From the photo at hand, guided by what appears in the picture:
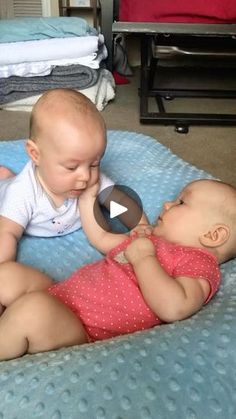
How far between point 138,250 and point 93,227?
0.70 ft

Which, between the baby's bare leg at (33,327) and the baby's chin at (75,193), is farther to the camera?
the baby's chin at (75,193)

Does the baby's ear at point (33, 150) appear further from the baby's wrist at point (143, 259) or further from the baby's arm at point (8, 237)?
the baby's wrist at point (143, 259)

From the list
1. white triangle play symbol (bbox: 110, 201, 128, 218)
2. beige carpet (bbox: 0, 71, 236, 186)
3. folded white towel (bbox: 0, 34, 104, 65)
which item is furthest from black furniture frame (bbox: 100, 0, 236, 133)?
white triangle play symbol (bbox: 110, 201, 128, 218)

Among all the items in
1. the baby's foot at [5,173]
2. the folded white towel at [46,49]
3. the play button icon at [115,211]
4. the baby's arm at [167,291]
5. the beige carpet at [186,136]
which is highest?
the baby's arm at [167,291]

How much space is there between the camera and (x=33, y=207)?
2.99 ft

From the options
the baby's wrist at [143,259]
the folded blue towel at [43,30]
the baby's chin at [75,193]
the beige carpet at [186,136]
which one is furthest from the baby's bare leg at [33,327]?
the folded blue towel at [43,30]

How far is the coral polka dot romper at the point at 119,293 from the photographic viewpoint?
74 cm

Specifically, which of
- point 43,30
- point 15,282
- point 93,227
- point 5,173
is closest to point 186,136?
point 43,30

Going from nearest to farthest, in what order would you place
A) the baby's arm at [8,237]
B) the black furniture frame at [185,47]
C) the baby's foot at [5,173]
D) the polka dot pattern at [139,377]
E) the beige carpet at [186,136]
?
the polka dot pattern at [139,377] → the baby's arm at [8,237] → the baby's foot at [5,173] → the beige carpet at [186,136] → the black furniture frame at [185,47]

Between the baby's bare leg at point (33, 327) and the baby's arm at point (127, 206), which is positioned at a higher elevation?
the baby's bare leg at point (33, 327)

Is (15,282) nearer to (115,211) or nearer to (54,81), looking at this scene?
(115,211)

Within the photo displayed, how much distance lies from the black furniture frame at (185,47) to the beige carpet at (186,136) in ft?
0.13

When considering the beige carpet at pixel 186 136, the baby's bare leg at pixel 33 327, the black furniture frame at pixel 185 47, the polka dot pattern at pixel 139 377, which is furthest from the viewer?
the black furniture frame at pixel 185 47

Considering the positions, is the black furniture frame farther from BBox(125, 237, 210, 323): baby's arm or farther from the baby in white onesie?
BBox(125, 237, 210, 323): baby's arm
